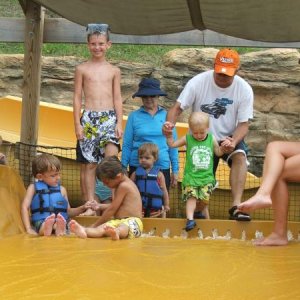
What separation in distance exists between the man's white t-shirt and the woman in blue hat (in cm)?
36

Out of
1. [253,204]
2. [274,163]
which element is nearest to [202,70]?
[274,163]

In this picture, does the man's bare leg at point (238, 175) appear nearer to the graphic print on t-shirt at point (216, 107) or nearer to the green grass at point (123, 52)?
the graphic print on t-shirt at point (216, 107)

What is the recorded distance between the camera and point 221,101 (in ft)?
19.2

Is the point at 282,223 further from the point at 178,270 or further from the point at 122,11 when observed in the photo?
the point at 122,11

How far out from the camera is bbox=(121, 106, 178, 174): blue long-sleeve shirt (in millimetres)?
6133

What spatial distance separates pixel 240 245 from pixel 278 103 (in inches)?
290

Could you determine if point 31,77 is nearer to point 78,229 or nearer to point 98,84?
point 98,84

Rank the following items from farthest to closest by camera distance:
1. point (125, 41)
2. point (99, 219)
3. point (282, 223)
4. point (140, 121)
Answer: point (125, 41) → point (140, 121) → point (99, 219) → point (282, 223)

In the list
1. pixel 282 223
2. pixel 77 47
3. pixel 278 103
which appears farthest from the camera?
pixel 77 47

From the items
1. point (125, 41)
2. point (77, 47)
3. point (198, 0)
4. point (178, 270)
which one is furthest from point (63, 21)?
point (77, 47)

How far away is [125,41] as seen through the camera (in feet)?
24.5

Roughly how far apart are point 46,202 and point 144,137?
1150 mm

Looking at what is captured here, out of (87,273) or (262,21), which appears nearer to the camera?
(87,273)

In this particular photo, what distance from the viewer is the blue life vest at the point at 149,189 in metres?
5.83
